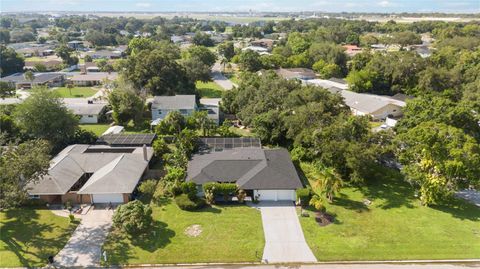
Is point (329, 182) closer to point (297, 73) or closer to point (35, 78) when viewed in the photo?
point (297, 73)

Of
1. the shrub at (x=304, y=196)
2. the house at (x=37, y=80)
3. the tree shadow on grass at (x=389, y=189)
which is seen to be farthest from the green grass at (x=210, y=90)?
the shrub at (x=304, y=196)

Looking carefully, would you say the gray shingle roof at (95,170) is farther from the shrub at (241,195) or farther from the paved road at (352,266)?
the paved road at (352,266)

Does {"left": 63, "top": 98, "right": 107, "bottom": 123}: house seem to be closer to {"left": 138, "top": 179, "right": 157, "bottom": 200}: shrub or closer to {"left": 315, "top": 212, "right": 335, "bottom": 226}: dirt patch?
{"left": 138, "top": 179, "right": 157, "bottom": 200}: shrub

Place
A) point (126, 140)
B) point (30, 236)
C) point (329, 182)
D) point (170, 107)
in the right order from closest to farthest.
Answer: point (30, 236) < point (329, 182) < point (126, 140) < point (170, 107)

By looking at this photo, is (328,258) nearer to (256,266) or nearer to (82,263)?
(256,266)

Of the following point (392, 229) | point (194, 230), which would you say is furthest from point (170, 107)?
point (392, 229)

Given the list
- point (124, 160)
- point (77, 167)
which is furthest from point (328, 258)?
point (77, 167)
